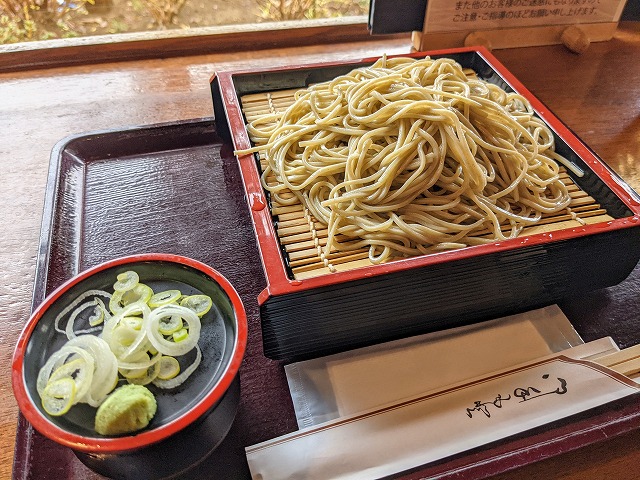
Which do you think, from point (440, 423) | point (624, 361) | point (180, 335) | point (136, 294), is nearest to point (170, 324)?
point (180, 335)

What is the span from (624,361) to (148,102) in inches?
87.4

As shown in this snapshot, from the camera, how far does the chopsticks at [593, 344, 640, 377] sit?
1.33 metres

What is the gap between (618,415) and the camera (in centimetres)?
127

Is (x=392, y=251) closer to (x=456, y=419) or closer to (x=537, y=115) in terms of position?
(x=456, y=419)

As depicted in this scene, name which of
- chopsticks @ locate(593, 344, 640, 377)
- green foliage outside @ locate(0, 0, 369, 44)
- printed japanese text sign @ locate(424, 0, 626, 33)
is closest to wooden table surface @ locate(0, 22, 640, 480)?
printed japanese text sign @ locate(424, 0, 626, 33)

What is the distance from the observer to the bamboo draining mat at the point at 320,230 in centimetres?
137

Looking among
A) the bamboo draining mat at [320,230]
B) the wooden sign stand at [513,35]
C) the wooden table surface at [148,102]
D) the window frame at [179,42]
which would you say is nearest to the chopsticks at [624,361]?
the bamboo draining mat at [320,230]

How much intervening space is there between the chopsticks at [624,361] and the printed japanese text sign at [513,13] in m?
1.89

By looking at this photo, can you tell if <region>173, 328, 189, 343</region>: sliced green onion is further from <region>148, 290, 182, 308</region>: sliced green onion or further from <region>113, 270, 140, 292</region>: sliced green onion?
<region>113, 270, 140, 292</region>: sliced green onion

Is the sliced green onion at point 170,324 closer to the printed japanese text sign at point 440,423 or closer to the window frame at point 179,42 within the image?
the printed japanese text sign at point 440,423

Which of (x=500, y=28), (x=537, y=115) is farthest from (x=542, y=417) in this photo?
(x=500, y=28)

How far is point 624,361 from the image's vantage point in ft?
4.43

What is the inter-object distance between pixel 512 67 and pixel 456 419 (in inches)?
84.6

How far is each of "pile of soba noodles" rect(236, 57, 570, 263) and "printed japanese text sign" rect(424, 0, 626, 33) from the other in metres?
1.03
